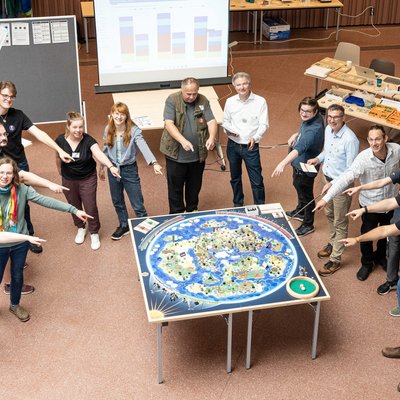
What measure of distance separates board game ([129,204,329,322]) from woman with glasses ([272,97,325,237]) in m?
0.60

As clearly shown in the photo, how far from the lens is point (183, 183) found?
6734 mm

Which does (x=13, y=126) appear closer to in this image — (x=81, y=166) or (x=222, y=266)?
(x=81, y=166)

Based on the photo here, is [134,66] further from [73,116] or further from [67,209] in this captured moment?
[67,209]

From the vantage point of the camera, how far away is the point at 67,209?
5.41 metres

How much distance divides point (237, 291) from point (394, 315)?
5.10 feet

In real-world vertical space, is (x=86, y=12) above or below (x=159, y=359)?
above

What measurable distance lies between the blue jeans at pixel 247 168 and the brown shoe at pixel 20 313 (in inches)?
98.5

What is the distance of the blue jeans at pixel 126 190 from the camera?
21.4 ft

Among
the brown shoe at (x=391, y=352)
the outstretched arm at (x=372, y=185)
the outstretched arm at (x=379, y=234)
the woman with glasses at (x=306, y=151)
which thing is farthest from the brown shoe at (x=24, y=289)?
the brown shoe at (x=391, y=352)

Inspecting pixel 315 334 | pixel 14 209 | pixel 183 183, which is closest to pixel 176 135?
pixel 183 183

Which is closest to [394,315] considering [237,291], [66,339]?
[237,291]

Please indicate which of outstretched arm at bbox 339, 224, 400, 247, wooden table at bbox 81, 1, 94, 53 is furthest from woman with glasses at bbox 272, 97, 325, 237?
wooden table at bbox 81, 1, 94, 53

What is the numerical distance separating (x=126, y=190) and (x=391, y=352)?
114 inches

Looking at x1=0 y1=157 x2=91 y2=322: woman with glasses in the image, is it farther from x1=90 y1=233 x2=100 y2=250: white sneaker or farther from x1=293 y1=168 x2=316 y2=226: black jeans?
x1=293 y1=168 x2=316 y2=226: black jeans
